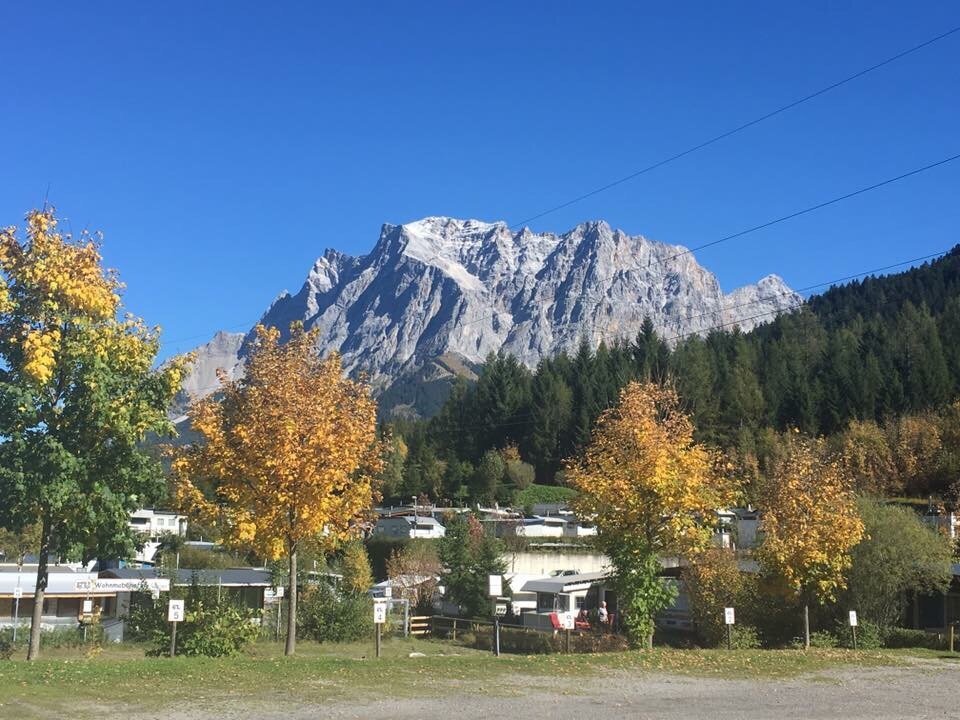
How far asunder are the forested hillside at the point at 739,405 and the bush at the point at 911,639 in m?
36.7

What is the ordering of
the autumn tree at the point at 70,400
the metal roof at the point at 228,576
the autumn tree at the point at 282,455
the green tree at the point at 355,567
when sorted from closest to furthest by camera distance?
the autumn tree at the point at 70,400, the autumn tree at the point at 282,455, the metal roof at the point at 228,576, the green tree at the point at 355,567

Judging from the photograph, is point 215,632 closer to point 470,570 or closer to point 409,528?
point 470,570

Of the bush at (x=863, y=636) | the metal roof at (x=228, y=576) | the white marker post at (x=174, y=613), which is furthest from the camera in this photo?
the metal roof at (x=228, y=576)

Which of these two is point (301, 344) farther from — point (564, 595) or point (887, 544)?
Answer: point (564, 595)

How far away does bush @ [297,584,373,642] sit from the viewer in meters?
33.9

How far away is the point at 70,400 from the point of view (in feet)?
56.0

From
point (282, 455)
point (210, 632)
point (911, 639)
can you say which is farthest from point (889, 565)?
point (210, 632)

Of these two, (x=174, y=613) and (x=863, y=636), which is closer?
(x=174, y=613)

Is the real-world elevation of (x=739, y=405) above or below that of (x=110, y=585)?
above

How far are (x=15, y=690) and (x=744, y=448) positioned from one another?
7891 cm

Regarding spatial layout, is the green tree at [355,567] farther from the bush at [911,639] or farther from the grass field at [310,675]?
the grass field at [310,675]

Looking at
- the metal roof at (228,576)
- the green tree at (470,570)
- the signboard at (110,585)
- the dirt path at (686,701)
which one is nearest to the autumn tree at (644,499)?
the dirt path at (686,701)

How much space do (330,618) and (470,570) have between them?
15269 millimetres

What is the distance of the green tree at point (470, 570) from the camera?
158 feet
